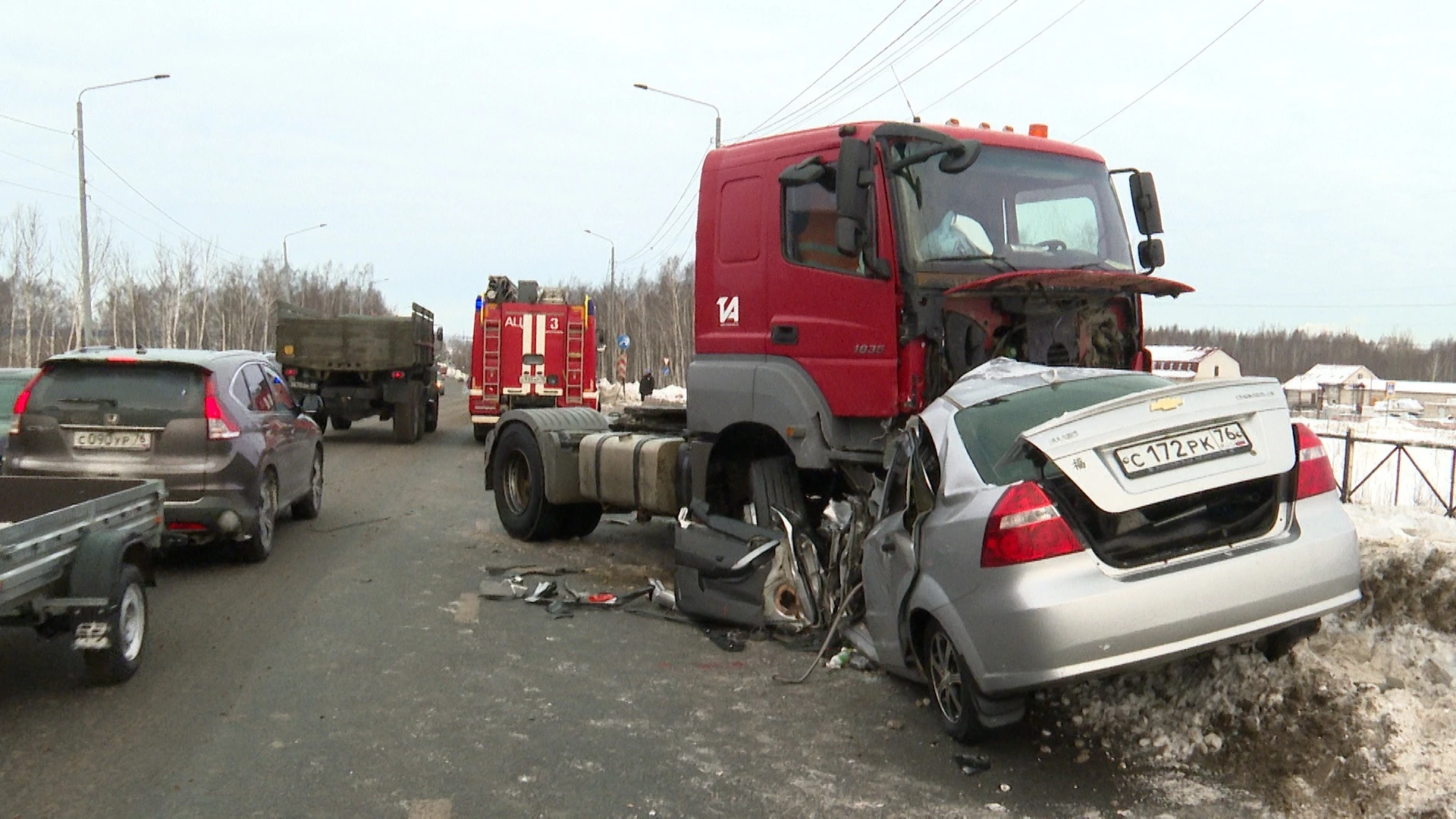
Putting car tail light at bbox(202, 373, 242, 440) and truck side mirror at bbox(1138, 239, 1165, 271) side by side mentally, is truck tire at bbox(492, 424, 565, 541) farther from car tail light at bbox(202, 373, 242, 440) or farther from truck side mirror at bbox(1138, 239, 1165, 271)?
truck side mirror at bbox(1138, 239, 1165, 271)

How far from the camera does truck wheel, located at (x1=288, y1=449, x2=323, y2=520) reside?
11.0 meters

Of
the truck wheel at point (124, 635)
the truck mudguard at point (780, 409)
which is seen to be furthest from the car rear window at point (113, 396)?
the truck mudguard at point (780, 409)

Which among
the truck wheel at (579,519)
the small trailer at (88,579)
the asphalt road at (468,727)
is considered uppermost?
the small trailer at (88,579)

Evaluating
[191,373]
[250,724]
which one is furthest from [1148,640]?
[191,373]

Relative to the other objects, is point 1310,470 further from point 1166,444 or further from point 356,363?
point 356,363

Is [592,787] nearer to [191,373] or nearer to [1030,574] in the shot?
[1030,574]

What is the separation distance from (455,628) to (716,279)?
278cm

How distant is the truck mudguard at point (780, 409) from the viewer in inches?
266

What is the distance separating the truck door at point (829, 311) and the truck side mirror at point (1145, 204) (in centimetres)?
201

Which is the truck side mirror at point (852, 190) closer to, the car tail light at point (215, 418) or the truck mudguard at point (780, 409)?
the truck mudguard at point (780, 409)

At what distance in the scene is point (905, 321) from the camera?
6461mm

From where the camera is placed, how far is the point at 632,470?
361 inches

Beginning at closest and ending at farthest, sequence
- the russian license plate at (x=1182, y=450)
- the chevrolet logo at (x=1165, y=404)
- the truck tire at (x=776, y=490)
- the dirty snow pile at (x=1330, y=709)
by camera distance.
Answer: the dirty snow pile at (x=1330, y=709), the russian license plate at (x=1182, y=450), the chevrolet logo at (x=1165, y=404), the truck tire at (x=776, y=490)

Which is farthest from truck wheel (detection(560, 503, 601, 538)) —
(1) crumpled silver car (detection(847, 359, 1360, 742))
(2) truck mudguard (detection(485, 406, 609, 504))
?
(1) crumpled silver car (detection(847, 359, 1360, 742))
